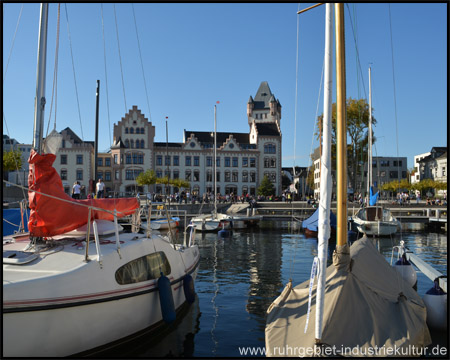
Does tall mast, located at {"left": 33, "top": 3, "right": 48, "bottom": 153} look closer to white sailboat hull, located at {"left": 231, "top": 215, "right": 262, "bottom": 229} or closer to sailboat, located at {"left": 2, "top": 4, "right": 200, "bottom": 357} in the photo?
sailboat, located at {"left": 2, "top": 4, "right": 200, "bottom": 357}

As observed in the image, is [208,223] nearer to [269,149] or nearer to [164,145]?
[164,145]

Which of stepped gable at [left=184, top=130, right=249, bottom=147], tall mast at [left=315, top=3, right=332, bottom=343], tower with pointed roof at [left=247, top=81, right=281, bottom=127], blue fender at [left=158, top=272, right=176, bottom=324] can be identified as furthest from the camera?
tower with pointed roof at [left=247, top=81, right=281, bottom=127]

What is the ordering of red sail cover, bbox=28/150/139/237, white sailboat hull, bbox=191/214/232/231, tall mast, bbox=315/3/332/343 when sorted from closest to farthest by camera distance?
tall mast, bbox=315/3/332/343, red sail cover, bbox=28/150/139/237, white sailboat hull, bbox=191/214/232/231

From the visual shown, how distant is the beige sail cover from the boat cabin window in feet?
9.36

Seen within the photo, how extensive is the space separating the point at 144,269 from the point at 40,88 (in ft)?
15.3

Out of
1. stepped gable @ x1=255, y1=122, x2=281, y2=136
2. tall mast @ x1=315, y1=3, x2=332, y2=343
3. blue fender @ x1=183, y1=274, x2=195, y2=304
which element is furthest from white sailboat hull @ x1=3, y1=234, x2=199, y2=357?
stepped gable @ x1=255, y1=122, x2=281, y2=136

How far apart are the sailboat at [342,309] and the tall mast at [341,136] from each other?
2 centimetres

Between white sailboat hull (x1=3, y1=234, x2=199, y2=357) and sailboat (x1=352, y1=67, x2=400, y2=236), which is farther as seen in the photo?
sailboat (x1=352, y1=67, x2=400, y2=236)

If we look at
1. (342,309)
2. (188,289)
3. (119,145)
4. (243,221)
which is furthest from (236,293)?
(119,145)

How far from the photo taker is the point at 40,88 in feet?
27.5

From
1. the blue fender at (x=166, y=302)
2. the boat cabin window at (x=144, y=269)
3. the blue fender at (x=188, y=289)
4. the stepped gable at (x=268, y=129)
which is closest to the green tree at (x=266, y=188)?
the stepped gable at (x=268, y=129)

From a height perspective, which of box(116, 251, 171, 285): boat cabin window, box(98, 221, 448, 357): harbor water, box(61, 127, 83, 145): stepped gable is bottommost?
box(98, 221, 448, 357): harbor water

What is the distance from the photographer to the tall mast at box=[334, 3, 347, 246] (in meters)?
7.51

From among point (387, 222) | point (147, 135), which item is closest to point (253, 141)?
point (147, 135)
